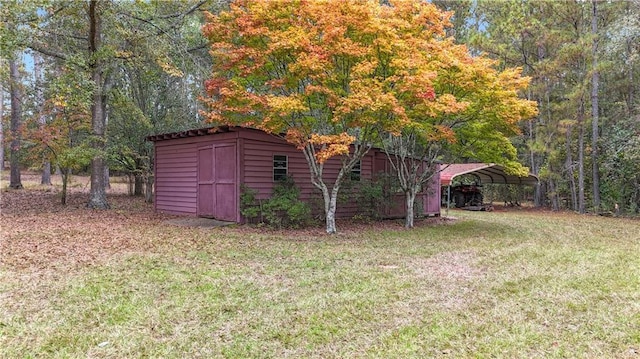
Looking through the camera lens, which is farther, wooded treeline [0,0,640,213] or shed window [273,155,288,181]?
wooded treeline [0,0,640,213]

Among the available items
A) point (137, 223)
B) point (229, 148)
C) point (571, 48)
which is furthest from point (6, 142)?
point (571, 48)

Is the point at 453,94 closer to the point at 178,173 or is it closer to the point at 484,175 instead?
the point at 178,173

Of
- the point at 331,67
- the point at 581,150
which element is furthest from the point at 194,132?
the point at 581,150

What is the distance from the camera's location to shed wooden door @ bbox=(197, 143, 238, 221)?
30.4 ft

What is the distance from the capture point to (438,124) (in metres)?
9.42

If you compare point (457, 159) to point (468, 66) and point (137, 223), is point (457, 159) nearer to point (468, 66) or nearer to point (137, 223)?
point (468, 66)

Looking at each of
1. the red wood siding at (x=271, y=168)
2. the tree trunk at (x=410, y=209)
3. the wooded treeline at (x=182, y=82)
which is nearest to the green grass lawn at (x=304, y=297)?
the red wood siding at (x=271, y=168)

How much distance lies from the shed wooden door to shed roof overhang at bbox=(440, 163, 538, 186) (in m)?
9.72

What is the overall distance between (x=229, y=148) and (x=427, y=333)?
23.3ft

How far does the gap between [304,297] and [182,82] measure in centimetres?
1414

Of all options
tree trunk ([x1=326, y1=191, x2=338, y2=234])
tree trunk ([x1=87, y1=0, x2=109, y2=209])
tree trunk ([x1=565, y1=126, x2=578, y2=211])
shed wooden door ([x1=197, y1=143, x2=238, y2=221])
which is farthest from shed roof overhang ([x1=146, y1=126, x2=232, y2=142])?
tree trunk ([x1=565, y1=126, x2=578, y2=211])

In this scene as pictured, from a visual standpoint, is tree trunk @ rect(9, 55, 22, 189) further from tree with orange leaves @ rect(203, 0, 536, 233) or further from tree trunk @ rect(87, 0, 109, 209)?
tree with orange leaves @ rect(203, 0, 536, 233)

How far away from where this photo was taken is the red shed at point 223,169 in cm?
920

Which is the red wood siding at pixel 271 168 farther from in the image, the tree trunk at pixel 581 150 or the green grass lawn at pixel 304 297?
the tree trunk at pixel 581 150
